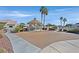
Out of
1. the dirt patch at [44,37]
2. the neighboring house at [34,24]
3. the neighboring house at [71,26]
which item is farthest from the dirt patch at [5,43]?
the neighboring house at [71,26]

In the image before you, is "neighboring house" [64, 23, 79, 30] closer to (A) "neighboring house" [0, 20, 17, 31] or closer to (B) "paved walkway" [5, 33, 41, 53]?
(B) "paved walkway" [5, 33, 41, 53]

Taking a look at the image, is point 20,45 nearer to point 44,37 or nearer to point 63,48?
point 44,37

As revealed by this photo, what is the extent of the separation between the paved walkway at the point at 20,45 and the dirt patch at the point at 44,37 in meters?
0.08

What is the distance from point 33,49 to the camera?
21.8 ft

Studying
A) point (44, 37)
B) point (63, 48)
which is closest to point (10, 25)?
point (44, 37)

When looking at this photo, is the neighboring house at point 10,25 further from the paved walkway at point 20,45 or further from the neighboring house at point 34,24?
the neighboring house at point 34,24

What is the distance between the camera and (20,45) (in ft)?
22.0

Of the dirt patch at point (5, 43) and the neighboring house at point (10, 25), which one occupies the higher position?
the neighboring house at point (10, 25)

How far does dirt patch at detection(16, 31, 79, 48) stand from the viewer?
21.9 feet

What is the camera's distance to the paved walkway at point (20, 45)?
6652 mm

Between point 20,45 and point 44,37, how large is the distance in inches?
19.8
